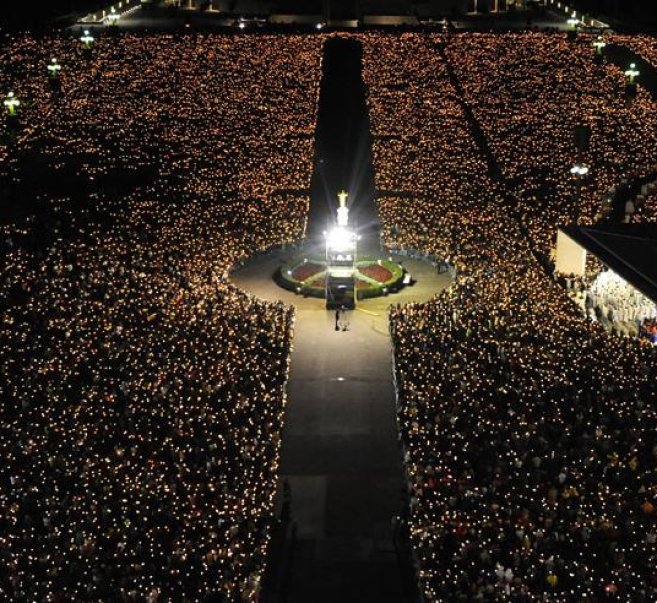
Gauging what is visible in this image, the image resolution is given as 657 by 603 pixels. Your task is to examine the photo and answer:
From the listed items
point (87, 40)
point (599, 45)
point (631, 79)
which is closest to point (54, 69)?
point (87, 40)

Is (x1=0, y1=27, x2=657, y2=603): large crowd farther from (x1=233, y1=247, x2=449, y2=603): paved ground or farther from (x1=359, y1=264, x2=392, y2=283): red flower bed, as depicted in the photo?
(x1=359, y1=264, x2=392, y2=283): red flower bed

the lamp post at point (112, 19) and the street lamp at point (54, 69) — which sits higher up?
the lamp post at point (112, 19)

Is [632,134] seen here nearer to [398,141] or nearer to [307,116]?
[398,141]

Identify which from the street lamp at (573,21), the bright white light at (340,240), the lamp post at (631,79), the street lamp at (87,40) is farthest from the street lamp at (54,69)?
the street lamp at (573,21)

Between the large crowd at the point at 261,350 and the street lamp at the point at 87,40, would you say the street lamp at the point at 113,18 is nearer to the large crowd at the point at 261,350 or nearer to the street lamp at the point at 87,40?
the street lamp at the point at 87,40

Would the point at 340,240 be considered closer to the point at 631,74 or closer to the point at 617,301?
the point at 617,301

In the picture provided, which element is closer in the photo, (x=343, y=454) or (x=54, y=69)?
(x=343, y=454)
